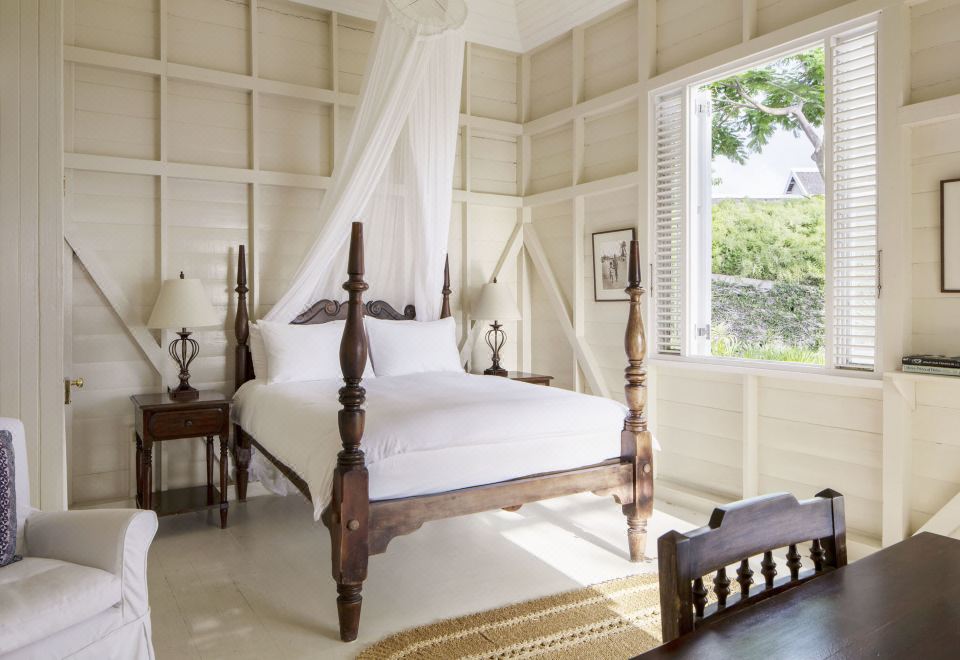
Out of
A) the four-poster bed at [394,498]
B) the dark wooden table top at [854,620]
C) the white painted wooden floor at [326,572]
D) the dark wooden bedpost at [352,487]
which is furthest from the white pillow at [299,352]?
the dark wooden table top at [854,620]

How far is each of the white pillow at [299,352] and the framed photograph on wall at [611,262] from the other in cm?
182

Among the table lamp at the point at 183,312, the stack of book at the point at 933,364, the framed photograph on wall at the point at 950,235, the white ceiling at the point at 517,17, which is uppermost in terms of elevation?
the white ceiling at the point at 517,17

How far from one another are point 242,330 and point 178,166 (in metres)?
1.12

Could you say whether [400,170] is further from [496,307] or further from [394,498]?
[394,498]

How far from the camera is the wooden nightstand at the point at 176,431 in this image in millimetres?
3805

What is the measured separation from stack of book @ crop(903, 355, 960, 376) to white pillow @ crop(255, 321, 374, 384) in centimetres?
287

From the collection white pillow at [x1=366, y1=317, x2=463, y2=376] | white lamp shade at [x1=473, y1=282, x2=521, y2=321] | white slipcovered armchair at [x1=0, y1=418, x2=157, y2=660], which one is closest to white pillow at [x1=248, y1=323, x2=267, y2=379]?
white pillow at [x1=366, y1=317, x2=463, y2=376]

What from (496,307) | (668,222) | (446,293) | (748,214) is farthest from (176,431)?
(748,214)

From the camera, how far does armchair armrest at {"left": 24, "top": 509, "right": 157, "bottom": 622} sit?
2.02 metres

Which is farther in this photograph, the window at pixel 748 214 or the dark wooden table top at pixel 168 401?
the window at pixel 748 214

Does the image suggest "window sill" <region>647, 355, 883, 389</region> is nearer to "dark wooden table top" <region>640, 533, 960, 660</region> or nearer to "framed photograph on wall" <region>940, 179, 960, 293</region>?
"framed photograph on wall" <region>940, 179, 960, 293</region>

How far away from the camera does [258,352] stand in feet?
14.3

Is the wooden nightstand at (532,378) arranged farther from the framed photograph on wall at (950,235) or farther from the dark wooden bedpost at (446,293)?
the framed photograph on wall at (950,235)

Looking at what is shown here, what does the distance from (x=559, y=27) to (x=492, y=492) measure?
3.83 m
